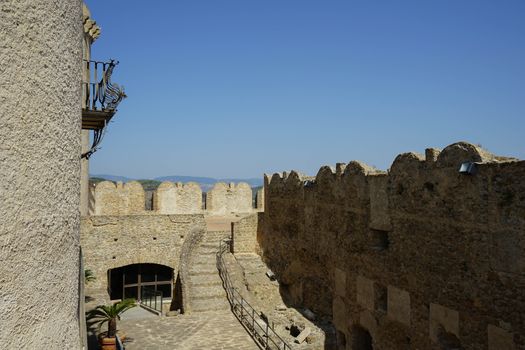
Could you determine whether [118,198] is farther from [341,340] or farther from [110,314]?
[341,340]

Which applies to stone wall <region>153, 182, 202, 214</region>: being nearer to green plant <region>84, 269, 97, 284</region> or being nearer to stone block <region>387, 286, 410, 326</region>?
green plant <region>84, 269, 97, 284</region>

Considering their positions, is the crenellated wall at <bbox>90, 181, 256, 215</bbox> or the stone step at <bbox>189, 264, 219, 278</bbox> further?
the crenellated wall at <bbox>90, 181, 256, 215</bbox>

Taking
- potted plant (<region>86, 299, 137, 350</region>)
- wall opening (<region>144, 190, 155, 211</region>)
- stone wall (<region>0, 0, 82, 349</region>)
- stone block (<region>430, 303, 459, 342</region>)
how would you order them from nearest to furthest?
stone wall (<region>0, 0, 82, 349</region>)
stone block (<region>430, 303, 459, 342</region>)
potted plant (<region>86, 299, 137, 350</region>)
wall opening (<region>144, 190, 155, 211</region>)

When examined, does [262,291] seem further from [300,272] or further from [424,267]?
[424,267]

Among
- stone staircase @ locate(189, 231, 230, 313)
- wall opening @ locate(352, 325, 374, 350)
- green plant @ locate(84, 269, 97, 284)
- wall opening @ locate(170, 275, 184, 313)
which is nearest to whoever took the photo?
wall opening @ locate(352, 325, 374, 350)

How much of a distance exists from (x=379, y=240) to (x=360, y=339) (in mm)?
3018

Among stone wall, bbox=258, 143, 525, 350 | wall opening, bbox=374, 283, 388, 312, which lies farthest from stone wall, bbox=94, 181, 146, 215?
wall opening, bbox=374, 283, 388, 312

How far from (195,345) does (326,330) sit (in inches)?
157

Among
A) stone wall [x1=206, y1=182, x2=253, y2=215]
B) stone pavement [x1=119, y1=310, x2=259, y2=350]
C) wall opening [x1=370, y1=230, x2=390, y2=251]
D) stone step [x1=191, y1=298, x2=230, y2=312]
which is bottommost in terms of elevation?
stone pavement [x1=119, y1=310, x2=259, y2=350]

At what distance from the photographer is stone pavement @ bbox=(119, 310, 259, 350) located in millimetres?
13055

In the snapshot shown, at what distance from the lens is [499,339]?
26.9ft

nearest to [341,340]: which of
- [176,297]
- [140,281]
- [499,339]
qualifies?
[499,339]

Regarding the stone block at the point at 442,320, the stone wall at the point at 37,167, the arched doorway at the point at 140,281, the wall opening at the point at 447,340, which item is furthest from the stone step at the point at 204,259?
the stone wall at the point at 37,167

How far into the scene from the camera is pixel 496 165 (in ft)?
27.5
